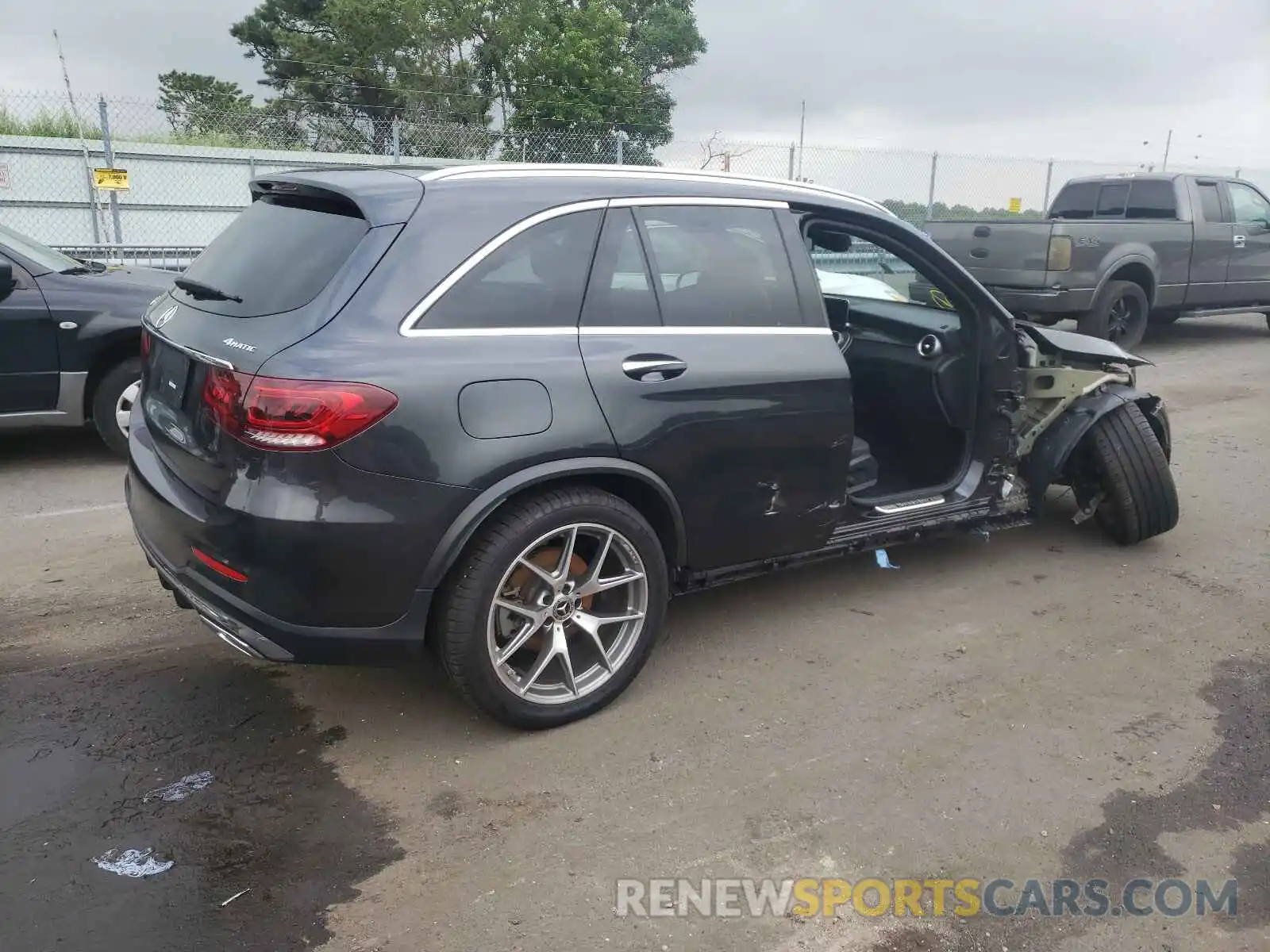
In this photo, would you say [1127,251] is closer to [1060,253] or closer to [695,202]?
[1060,253]

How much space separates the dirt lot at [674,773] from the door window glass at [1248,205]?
8837mm

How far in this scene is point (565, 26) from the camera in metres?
30.5

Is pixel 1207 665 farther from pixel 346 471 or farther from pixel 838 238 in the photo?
pixel 346 471

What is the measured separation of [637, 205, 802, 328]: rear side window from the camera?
3.56 metres

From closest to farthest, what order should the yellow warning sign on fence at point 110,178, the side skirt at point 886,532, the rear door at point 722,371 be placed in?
the rear door at point 722,371 → the side skirt at point 886,532 → the yellow warning sign on fence at point 110,178

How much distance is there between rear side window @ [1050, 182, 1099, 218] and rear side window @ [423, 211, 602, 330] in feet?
35.1

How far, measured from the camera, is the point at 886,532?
4324 millimetres

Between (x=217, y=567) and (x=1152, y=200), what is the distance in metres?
11.6

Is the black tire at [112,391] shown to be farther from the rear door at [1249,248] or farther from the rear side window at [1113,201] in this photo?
the rear door at [1249,248]

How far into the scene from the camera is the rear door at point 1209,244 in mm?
11406

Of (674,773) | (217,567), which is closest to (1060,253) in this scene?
(674,773)

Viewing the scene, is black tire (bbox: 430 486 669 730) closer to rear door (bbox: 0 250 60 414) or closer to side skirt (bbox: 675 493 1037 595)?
side skirt (bbox: 675 493 1037 595)

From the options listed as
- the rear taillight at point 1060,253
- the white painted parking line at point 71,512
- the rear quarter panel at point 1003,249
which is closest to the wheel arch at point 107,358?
the white painted parking line at point 71,512

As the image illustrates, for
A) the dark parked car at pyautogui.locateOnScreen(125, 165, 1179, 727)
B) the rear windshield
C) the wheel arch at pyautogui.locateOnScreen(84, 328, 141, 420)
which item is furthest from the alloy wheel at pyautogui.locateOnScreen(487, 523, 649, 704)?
the wheel arch at pyautogui.locateOnScreen(84, 328, 141, 420)
